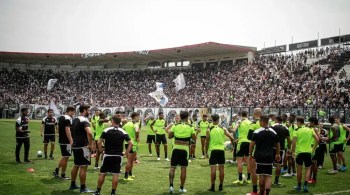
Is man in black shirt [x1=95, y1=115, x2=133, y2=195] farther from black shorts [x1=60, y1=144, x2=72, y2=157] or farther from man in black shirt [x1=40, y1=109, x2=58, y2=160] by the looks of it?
man in black shirt [x1=40, y1=109, x2=58, y2=160]

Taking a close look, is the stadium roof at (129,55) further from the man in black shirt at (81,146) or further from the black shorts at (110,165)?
the black shorts at (110,165)

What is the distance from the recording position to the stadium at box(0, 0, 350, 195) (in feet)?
34.0

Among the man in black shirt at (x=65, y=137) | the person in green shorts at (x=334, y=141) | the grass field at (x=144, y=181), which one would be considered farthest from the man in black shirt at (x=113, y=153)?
the person in green shorts at (x=334, y=141)

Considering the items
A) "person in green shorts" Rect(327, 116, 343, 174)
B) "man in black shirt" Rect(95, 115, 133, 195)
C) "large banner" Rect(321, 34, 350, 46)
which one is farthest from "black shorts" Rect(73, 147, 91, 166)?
"large banner" Rect(321, 34, 350, 46)

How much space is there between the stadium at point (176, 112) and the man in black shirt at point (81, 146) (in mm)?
34

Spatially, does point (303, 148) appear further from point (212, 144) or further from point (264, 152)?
point (212, 144)

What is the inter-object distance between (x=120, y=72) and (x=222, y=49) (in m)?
24.3

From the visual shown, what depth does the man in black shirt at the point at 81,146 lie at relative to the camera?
31.4 feet

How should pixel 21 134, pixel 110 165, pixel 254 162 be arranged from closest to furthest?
pixel 110 165 → pixel 254 162 → pixel 21 134

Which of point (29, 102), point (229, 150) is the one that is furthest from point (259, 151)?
point (29, 102)

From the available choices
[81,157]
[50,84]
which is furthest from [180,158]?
[50,84]

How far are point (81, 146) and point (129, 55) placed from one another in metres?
A: 53.2

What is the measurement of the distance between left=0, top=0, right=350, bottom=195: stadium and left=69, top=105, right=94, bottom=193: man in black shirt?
1.3 inches

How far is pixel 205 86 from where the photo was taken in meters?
53.0
